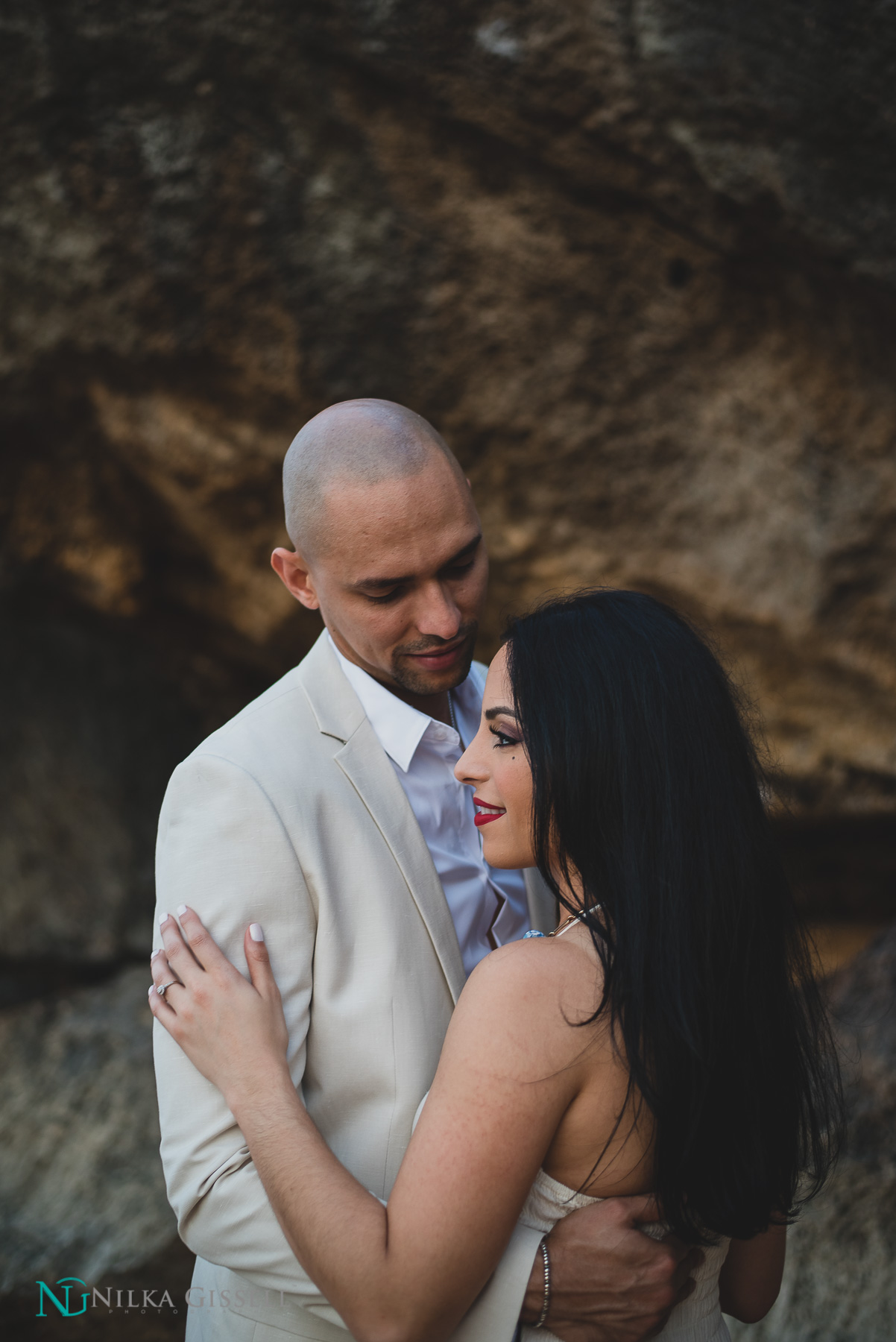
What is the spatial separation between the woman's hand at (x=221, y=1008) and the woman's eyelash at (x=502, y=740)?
0.55 m

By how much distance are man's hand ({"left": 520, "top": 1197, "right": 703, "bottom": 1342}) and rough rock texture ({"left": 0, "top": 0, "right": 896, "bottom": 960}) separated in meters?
2.77

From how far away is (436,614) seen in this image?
2.14 m

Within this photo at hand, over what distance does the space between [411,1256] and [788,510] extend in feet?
10.3

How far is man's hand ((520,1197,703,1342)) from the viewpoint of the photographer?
63.3 inches

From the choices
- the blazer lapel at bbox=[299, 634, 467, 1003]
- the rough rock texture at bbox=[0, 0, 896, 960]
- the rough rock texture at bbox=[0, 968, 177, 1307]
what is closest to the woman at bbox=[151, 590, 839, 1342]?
the blazer lapel at bbox=[299, 634, 467, 1003]

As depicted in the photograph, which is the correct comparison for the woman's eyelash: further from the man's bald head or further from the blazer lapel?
the man's bald head

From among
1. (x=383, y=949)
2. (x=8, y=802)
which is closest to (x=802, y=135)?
(x=383, y=949)

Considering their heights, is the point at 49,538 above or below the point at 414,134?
below

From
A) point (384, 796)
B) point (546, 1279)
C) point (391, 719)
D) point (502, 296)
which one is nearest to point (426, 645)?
point (391, 719)

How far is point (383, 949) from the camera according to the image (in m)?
1.91

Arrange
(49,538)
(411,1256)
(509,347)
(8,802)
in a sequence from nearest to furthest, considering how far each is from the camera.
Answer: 1. (411,1256)
2. (509,347)
3. (49,538)
4. (8,802)

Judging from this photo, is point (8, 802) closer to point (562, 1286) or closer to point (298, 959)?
point (298, 959)

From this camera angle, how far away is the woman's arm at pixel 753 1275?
194cm

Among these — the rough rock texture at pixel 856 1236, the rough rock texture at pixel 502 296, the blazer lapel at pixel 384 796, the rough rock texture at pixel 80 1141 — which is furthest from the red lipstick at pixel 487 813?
the rough rock texture at pixel 80 1141
